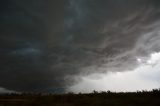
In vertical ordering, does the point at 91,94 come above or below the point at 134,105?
above

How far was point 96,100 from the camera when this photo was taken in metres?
23.6

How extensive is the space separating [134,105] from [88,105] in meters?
4.12

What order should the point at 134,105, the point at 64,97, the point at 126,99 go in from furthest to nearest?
the point at 64,97 → the point at 126,99 → the point at 134,105

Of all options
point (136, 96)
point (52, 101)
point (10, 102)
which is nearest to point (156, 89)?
point (136, 96)

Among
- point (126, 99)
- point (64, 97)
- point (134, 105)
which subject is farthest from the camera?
point (64, 97)

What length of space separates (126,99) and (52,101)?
7387 millimetres

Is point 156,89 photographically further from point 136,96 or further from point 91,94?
point 91,94

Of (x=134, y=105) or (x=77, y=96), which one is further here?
(x=77, y=96)

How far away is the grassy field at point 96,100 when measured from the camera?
2245 cm

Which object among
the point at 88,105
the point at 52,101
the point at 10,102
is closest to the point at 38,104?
the point at 52,101

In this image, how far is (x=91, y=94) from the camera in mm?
26688

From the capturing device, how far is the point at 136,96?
24.7m

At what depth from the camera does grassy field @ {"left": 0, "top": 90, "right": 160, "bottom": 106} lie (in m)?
22.5

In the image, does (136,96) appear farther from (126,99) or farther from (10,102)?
(10,102)
